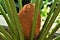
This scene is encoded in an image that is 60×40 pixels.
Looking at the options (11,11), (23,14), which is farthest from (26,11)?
(11,11)

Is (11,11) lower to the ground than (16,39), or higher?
higher

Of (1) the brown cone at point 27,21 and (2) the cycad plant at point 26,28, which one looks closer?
(2) the cycad plant at point 26,28

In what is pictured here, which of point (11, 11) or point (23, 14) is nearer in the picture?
point (11, 11)

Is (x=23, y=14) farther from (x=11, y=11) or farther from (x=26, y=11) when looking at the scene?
(x=11, y=11)

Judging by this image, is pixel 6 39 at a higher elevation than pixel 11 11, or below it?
below

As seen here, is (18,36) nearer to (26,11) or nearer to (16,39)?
(16,39)

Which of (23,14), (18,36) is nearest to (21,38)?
(18,36)

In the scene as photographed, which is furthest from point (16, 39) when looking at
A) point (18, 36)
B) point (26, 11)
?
point (26, 11)

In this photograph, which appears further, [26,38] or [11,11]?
[26,38]

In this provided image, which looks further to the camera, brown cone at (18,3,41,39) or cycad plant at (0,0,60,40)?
brown cone at (18,3,41,39)
